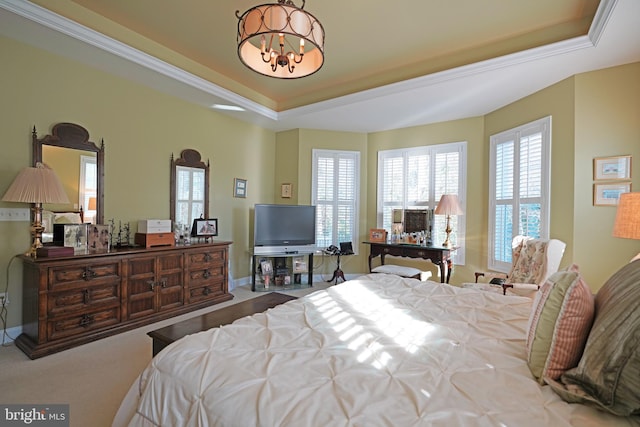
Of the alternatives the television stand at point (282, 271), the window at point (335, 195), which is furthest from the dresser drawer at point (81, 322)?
the window at point (335, 195)

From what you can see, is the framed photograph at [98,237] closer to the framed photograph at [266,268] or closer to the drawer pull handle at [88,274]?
the drawer pull handle at [88,274]

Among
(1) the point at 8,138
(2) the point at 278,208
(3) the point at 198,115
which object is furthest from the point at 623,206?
(1) the point at 8,138

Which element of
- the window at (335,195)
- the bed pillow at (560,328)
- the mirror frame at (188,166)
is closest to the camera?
the bed pillow at (560,328)

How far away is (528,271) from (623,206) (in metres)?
1.21

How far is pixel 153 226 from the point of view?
3350 millimetres

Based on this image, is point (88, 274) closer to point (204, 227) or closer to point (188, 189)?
point (204, 227)

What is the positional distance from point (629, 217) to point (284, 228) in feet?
12.7

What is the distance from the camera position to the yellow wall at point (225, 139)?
274 centimetres

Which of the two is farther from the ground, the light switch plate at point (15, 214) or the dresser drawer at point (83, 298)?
the light switch plate at point (15, 214)

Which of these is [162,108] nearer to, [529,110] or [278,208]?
[278,208]

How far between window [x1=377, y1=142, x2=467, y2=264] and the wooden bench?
2961 mm

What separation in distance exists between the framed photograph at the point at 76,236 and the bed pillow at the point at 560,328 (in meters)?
3.52

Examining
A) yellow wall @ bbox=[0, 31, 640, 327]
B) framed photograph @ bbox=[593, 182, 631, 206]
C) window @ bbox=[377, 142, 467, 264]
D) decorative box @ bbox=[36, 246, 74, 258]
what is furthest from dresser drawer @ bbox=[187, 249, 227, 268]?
framed photograph @ bbox=[593, 182, 631, 206]

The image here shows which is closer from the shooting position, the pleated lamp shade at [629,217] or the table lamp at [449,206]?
the pleated lamp shade at [629,217]
